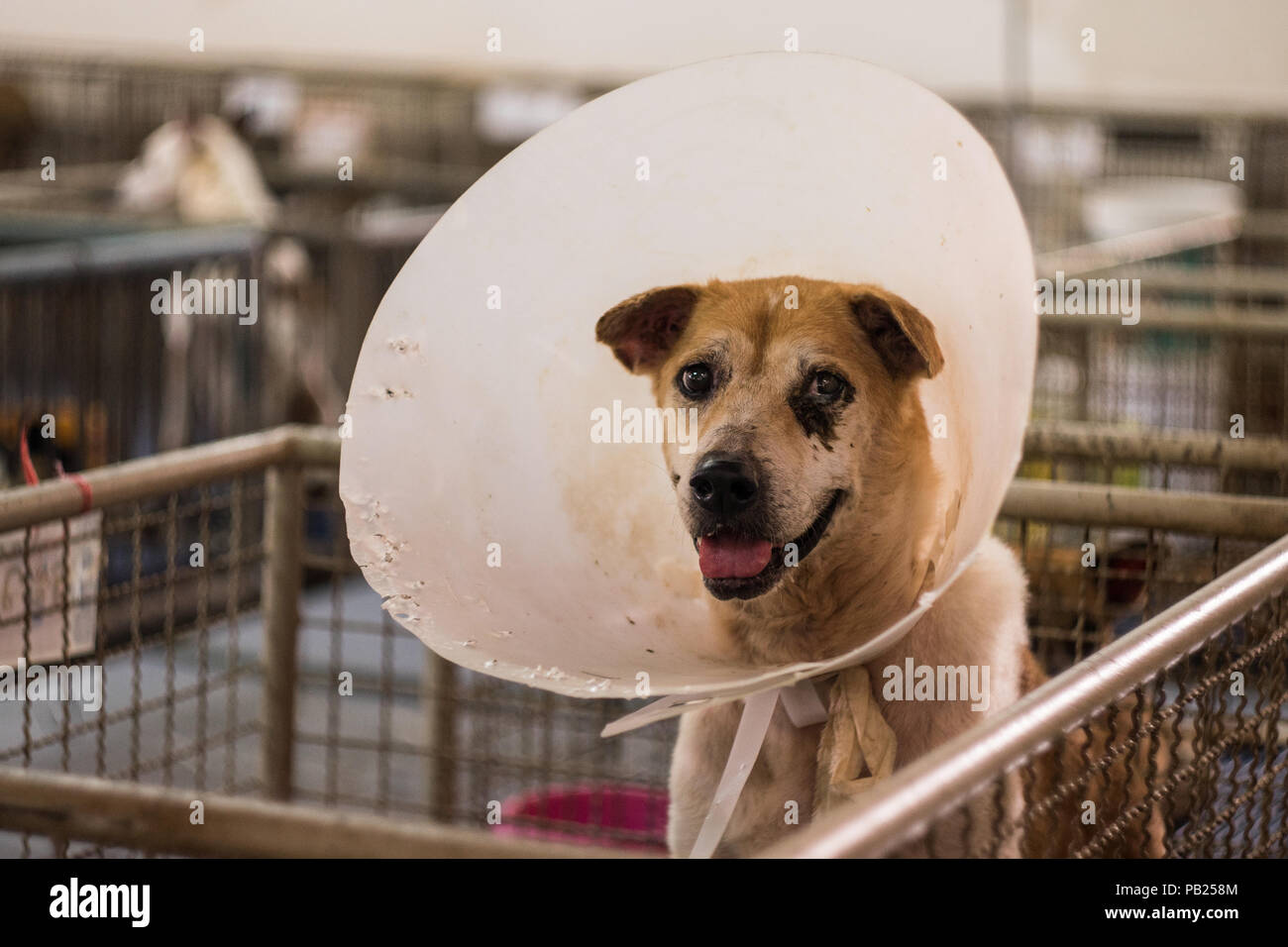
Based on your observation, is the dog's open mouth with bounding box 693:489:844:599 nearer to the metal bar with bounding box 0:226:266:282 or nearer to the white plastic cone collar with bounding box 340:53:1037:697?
the white plastic cone collar with bounding box 340:53:1037:697

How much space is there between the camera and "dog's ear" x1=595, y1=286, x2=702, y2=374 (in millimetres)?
1689

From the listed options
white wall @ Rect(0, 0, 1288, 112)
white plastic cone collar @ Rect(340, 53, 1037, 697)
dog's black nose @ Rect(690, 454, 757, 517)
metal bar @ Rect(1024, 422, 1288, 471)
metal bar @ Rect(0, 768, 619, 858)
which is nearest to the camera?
metal bar @ Rect(0, 768, 619, 858)

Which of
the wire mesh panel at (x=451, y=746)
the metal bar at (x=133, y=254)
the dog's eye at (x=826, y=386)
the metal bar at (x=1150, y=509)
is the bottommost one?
the wire mesh panel at (x=451, y=746)

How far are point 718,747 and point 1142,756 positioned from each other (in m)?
0.53

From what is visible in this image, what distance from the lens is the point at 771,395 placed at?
5.65ft

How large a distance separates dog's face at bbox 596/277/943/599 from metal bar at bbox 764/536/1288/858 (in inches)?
17.8

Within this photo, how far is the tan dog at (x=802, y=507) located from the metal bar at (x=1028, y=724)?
422mm

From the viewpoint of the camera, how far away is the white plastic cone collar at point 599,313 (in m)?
1.46

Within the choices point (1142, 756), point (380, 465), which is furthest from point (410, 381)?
point (1142, 756)

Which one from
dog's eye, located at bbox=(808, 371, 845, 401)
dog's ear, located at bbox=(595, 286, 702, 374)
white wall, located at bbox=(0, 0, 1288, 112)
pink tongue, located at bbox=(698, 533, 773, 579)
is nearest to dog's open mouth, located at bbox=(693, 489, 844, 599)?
pink tongue, located at bbox=(698, 533, 773, 579)

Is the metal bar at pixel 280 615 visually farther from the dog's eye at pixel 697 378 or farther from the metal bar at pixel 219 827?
the metal bar at pixel 219 827

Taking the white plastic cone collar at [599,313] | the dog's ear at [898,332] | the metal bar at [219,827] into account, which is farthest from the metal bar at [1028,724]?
the dog's ear at [898,332]

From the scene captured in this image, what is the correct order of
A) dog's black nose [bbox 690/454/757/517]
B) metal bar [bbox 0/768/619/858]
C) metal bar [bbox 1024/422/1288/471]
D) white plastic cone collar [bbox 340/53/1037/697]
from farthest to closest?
metal bar [bbox 1024/422/1288/471]
dog's black nose [bbox 690/454/757/517]
white plastic cone collar [bbox 340/53/1037/697]
metal bar [bbox 0/768/619/858]

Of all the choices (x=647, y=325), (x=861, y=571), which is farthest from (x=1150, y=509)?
(x=647, y=325)
